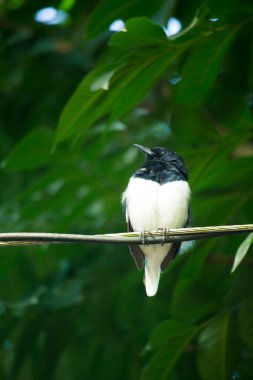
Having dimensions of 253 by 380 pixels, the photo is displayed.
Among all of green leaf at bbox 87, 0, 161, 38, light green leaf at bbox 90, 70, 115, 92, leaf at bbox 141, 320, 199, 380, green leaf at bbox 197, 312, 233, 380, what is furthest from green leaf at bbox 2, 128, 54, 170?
green leaf at bbox 197, 312, 233, 380

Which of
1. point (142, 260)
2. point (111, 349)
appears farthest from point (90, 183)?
point (111, 349)

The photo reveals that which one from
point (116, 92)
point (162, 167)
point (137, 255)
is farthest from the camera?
point (137, 255)

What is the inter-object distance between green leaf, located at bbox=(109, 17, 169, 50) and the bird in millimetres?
944

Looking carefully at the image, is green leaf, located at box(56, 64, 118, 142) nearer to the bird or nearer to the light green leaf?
the light green leaf

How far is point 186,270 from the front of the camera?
3.86 metres

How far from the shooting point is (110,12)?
12.3 ft

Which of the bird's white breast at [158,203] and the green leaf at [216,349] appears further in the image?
the bird's white breast at [158,203]

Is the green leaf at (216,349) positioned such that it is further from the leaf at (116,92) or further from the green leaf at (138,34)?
the green leaf at (138,34)

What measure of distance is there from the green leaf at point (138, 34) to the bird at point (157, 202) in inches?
37.2

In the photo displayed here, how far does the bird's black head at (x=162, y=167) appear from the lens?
162 inches

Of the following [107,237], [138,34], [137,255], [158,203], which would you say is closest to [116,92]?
[138,34]

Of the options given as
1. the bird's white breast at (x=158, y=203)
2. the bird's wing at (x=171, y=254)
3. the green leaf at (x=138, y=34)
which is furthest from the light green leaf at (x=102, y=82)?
the bird's wing at (x=171, y=254)

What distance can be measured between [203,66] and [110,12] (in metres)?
0.58

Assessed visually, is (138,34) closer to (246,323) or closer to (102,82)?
(102,82)
